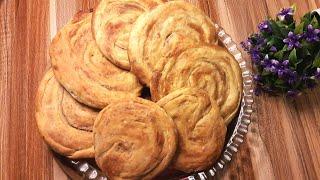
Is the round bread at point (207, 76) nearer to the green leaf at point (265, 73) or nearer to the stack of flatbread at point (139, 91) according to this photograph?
the stack of flatbread at point (139, 91)

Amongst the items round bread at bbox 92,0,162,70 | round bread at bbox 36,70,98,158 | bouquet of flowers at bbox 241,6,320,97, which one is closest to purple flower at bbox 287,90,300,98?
bouquet of flowers at bbox 241,6,320,97

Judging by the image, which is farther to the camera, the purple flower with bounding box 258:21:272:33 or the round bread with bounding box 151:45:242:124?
the purple flower with bounding box 258:21:272:33

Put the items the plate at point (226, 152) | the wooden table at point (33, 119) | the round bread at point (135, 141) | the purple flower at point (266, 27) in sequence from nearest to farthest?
the round bread at point (135, 141)
the plate at point (226, 152)
the wooden table at point (33, 119)
the purple flower at point (266, 27)

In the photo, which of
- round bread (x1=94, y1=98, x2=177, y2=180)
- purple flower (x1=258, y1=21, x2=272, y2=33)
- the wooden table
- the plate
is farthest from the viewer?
purple flower (x1=258, y1=21, x2=272, y2=33)

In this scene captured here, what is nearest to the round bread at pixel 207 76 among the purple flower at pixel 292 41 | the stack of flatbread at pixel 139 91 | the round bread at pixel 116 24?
the stack of flatbread at pixel 139 91

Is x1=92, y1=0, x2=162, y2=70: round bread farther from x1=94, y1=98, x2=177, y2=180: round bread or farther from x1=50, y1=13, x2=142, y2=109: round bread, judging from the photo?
x1=94, y1=98, x2=177, y2=180: round bread

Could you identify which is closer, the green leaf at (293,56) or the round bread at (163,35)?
the round bread at (163,35)

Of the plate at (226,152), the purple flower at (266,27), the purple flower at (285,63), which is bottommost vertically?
the plate at (226,152)
